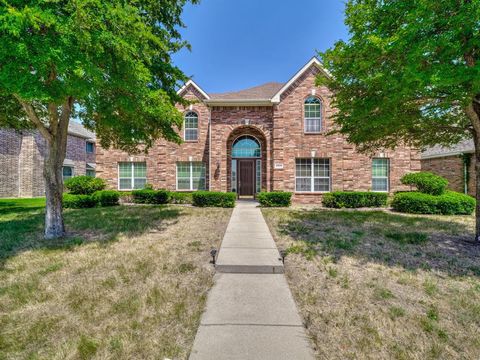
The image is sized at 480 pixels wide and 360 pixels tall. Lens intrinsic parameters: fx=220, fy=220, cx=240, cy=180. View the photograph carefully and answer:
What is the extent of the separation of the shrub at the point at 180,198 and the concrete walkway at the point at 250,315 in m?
8.87

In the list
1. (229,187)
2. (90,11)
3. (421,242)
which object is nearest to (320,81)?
(421,242)

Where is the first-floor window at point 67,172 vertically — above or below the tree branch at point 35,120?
below

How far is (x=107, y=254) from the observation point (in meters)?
5.32

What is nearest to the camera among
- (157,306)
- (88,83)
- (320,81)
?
(157,306)

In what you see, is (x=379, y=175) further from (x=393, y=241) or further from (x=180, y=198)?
(x=180, y=198)

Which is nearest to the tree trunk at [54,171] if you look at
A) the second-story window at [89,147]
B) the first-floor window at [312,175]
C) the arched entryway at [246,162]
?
the arched entryway at [246,162]

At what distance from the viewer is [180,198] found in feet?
45.4

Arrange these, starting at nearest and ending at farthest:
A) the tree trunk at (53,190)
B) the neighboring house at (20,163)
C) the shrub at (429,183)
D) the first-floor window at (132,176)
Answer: the tree trunk at (53,190), the shrub at (429,183), the first-floor window at (132,176), the neighboring house at (20,163)

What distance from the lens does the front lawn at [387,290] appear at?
2.53 metres

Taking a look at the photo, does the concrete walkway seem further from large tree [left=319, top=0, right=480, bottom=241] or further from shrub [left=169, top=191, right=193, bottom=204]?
shrub [left=169, top=191, right=193, bottom=204]

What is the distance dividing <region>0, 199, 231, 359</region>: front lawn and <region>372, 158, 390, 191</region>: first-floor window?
1191cm

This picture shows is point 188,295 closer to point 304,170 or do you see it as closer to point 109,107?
point 109,107

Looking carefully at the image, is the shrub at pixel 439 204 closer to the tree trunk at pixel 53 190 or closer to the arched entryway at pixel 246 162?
the arched entryway at pixel 246 162

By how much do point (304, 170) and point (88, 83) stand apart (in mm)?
12016
